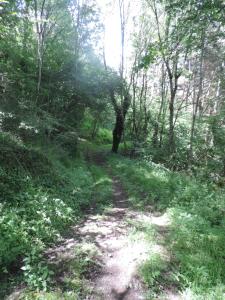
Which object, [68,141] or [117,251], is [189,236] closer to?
[117,251]

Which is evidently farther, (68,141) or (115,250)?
(68,141)

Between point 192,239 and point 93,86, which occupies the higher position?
point 93,86

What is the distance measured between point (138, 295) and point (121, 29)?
56.2ft

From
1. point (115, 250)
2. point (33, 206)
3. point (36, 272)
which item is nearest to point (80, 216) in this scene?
point (33, 206)

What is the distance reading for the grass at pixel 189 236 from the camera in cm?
373

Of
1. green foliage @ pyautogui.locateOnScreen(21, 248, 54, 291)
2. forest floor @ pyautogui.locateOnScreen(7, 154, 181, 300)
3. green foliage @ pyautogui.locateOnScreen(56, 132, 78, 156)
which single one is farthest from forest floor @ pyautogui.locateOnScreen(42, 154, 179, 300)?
green foliage @ pyautogui.locateOnScreen(56, 132, 78, 156)

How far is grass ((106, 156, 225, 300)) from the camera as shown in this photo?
12.2 feet

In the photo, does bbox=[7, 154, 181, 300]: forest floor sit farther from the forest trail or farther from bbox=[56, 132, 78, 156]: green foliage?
bbox=[56, 132, 78, 156]: green foliage

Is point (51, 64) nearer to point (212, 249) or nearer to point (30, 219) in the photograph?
point (30, 219)

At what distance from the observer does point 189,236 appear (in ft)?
16.1

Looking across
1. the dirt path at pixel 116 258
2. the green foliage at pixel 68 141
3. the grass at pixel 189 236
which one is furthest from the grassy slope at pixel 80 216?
the green foliage at pixel 68 141

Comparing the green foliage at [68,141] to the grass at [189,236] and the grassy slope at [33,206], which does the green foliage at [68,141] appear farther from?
the grass at [189,236]

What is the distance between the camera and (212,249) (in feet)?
14.8

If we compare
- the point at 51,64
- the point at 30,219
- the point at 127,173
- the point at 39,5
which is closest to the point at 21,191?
the point at 30,219
